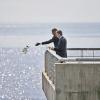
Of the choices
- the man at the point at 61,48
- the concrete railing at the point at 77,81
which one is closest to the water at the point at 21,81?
the man at the point at 61,48

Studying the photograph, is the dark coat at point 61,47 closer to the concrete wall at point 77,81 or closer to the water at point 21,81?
the concrete wall at point 77,81

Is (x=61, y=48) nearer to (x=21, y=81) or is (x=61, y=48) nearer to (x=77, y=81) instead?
(x=77, y=81)

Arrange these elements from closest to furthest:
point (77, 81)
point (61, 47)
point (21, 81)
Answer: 1. point (77, 81)
2. point (61, 47)
3. point (21, 81)

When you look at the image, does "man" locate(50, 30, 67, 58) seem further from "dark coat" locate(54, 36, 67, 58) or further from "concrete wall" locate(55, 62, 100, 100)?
"concrete wall" locate(55, 62, 100, 100)

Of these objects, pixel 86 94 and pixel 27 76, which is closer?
pixel 86 94

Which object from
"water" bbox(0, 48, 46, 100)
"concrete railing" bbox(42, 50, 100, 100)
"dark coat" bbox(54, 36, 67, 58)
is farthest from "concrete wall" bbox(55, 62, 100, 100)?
"water" bbox(0, 48, 46, 100)

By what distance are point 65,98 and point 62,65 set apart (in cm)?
78

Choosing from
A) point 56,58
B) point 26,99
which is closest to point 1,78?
point 26,99

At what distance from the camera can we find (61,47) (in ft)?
69.6

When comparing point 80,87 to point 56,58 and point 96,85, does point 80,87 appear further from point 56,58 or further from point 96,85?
point 56,58

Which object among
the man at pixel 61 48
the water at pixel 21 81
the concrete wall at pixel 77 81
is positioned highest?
the man at pixel 61 48

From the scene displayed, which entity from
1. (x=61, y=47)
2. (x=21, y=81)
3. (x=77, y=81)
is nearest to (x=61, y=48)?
(x=61, y=47)

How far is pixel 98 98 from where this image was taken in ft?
59.3

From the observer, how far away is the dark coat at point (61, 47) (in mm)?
21028
